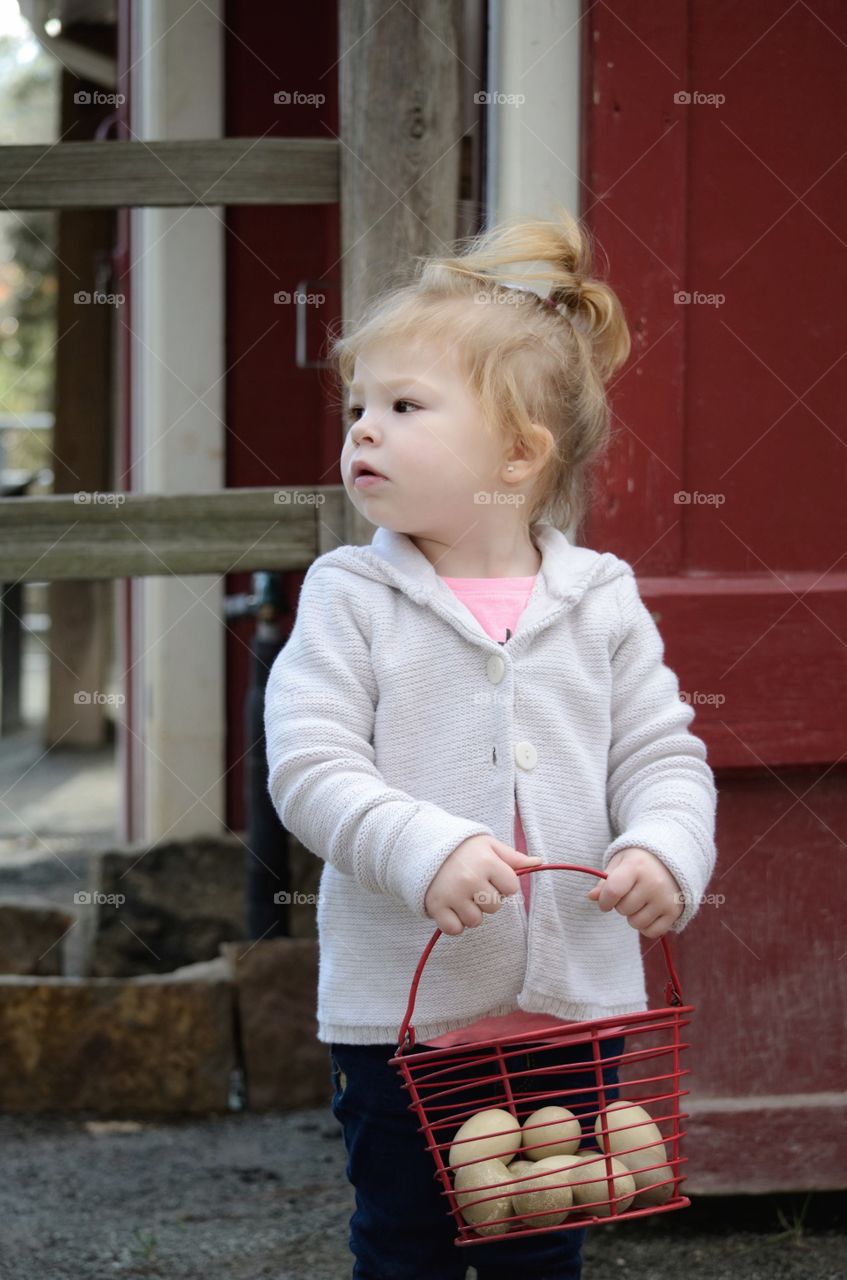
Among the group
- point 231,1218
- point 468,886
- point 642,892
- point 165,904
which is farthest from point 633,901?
point 165,904

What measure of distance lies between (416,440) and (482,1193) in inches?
34.0

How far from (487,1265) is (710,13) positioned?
6.35ft

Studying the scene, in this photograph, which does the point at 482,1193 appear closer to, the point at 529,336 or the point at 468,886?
the point at 468,886

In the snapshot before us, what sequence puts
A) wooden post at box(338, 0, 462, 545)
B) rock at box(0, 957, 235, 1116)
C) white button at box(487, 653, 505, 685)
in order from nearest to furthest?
white button at box(487, 653, 505, 685) < wooden post at box(338, 0, 462, 545) < rock at box(0, 957, 235, 1116)

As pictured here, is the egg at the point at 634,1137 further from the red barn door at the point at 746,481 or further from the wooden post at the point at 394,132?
the wooden post at the point at 394,132

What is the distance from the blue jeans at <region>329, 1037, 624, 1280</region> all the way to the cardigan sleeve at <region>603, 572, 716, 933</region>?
1.08 feet

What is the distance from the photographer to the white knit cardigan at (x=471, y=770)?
1.71 meters

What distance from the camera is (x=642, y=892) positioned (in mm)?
1624

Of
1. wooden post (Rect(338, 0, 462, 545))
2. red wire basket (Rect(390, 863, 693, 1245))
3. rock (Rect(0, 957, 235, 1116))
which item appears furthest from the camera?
rock (Rect(0, 957, 235, 1116))

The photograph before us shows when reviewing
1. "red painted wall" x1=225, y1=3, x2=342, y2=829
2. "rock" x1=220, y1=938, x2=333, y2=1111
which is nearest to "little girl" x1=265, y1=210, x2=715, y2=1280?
"rock" x1=220, y1=938, x2=333, y2=1111

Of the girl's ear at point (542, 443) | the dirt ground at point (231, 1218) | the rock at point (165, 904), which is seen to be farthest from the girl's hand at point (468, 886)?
the rock at point (165, 904)

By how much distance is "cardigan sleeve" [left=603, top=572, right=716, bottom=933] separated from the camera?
5.49ft

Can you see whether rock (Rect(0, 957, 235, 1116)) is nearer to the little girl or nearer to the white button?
the little girl

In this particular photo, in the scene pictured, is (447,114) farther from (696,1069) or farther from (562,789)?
(696,1069)
